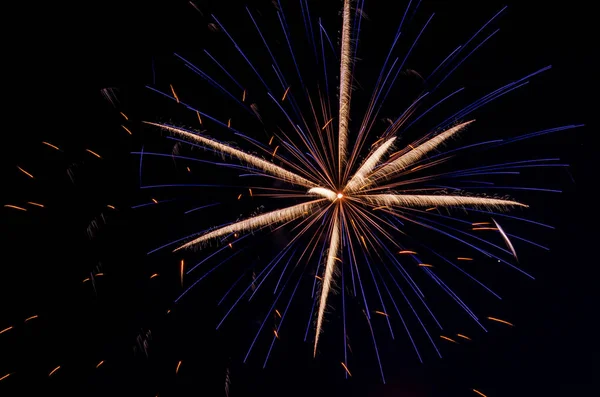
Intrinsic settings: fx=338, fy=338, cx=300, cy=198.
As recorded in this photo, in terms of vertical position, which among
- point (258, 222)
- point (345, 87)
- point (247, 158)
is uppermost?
point (345, 87)

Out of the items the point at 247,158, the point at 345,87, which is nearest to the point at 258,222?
the point at 247,158

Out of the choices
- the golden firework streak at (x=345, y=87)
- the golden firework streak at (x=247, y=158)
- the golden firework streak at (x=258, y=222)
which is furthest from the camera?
the golden firework streak at (x=258, y=222)

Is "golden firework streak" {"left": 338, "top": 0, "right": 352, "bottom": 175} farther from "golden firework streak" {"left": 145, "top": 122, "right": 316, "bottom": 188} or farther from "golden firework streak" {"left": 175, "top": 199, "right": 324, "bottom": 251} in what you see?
"golden firework streak" {"left": 175, "top": 199, "right": 324, "bottom": 251}

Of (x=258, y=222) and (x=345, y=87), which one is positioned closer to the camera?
(x=345, y=87)

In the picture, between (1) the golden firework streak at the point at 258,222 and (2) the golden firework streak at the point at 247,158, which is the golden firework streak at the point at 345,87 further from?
(1) the golden firework streak at the point at 258,222

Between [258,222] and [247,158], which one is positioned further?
[258,222]

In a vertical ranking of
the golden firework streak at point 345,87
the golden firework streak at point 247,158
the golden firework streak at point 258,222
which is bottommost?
the golden firework streak at point 258,222

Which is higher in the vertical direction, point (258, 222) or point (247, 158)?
point (247, 158)

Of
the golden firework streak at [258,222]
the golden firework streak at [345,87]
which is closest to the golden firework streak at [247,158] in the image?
the golden firework streak at [258,222]

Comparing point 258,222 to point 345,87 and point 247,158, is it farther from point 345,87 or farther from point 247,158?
point 345,87

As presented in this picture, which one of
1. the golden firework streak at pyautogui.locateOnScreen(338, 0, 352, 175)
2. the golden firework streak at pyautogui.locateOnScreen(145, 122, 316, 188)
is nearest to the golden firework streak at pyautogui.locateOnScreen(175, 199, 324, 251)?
the golden firework streak at pyautogui.locateOnScreen(145, 122, 316, 188)

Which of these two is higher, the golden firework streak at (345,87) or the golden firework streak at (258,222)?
the golden firework streak at (345,87)

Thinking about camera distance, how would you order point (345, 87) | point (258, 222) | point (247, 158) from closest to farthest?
1. point (345, 87)
2. point (247, 158)
3. point (258, 222)

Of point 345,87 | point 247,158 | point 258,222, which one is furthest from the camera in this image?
point 258,222
